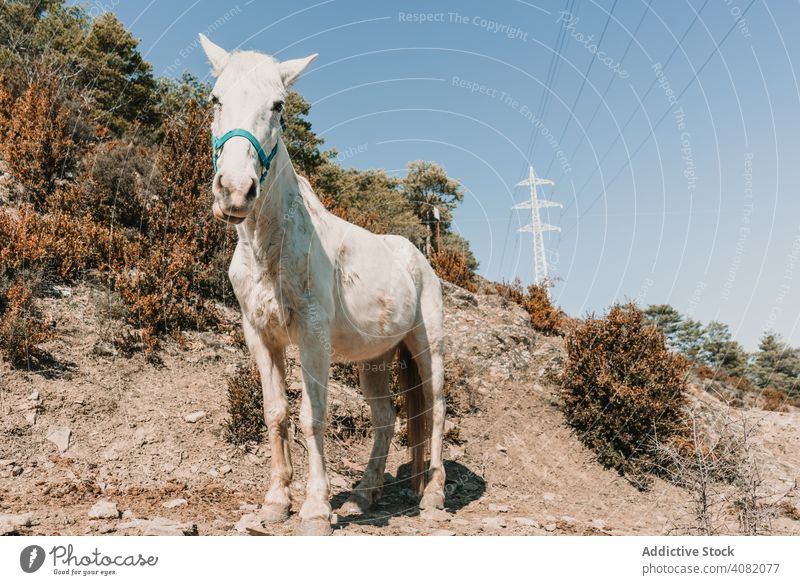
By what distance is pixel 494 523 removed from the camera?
5223 mm

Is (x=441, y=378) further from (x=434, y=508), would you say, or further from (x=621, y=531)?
(x=621, y=531)

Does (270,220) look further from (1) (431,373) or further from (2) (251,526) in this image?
(1) (431,373)

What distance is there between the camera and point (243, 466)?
6066 mm

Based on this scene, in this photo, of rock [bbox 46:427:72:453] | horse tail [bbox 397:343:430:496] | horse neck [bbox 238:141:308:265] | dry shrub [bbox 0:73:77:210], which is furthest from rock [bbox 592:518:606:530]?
dry shrub [bbox 0:73:77:210]

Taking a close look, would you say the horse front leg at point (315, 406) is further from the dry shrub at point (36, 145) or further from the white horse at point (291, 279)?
the dry shrub at point (36, 145)

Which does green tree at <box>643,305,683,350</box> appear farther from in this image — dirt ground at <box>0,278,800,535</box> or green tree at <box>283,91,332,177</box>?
green tree at <box>283,91,332,177</box>

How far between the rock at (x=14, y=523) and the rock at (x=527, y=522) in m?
4.17

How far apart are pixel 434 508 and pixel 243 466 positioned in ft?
7.26

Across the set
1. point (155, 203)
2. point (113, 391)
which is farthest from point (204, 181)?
point (113, 391)

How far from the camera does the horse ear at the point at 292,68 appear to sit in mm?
4180

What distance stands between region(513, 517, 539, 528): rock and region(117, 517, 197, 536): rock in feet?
10.1

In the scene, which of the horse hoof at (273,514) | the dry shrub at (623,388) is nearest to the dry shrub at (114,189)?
the horse hoof at (273,514)

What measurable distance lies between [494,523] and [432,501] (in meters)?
0.80

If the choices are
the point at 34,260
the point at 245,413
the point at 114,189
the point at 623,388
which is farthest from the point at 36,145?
the point at 623,388
